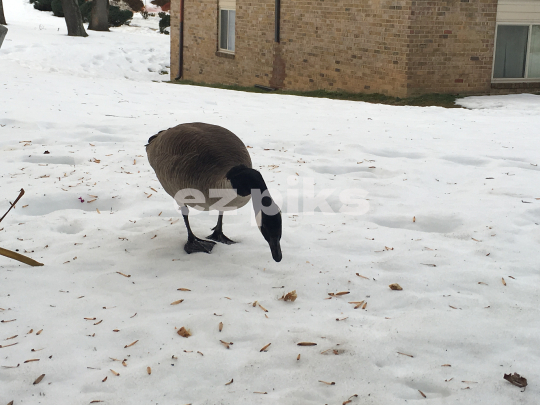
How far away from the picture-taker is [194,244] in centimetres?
419

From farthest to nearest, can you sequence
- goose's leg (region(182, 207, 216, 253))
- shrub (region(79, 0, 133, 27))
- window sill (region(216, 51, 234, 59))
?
1. shrub (region(79, 0, 133, 27))
2. window sill (region(216, 51, 234, 59))
3. goose's leg (region(182, 207, 216, 253))

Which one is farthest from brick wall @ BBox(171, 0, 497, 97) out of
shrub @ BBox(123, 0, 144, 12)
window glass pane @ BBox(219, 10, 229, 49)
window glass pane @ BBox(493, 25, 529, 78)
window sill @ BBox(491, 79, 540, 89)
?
shrub @ BBox(123, 0, 144, 12)

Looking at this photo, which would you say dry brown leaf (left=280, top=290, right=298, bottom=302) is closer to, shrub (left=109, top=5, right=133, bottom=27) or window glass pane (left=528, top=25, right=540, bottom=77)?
window glass pane (left=528, top=25, right=540, bottom=77)

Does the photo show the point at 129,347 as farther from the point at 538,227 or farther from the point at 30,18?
the point at 30,18

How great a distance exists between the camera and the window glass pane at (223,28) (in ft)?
58.2

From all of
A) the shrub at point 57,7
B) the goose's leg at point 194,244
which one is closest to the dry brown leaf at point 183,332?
the goose's leg at point 194,244

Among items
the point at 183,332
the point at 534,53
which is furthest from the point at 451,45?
the point at 183,332

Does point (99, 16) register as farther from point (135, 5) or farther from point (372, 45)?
point (372, 45)

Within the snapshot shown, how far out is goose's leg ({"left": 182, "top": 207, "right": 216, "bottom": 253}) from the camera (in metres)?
4.16

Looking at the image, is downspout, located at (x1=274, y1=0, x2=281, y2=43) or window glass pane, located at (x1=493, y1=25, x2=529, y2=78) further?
downspout, located at (x1=274, y1=0, x2=281, y2=43)

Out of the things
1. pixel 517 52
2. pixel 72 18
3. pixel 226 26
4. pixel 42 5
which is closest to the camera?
pixel 517 52

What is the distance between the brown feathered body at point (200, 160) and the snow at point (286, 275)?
560 mm

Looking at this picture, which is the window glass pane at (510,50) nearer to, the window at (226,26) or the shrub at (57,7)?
the window at (226,26)

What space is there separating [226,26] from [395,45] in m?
6.98
